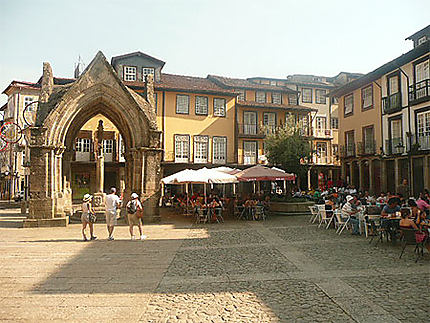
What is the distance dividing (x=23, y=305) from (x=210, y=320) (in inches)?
123

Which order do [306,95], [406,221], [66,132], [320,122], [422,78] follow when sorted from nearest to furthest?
[406,221], [66,132], [422,78], [320,122], [306,95]

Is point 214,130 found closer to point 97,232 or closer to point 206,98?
point 206,98

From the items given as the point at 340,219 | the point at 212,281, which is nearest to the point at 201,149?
the point at 340,219

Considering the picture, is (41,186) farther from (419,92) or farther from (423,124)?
(419,92)

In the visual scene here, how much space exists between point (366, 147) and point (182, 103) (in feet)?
57.2

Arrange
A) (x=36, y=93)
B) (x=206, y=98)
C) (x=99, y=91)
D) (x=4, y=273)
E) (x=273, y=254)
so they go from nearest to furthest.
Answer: (x=4, y=273)
(x=273, y=254)
(x=99, y=91)
(x=206, y=98)
(x=36, y=93)

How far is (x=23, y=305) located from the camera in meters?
5.32

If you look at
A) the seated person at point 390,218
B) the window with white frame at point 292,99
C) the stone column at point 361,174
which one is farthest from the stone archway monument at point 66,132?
the window with white frame at point 292,99

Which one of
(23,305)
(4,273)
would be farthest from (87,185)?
(23,305)

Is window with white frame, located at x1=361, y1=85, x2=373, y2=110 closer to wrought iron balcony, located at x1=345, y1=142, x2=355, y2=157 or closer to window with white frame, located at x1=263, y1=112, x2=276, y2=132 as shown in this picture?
wrought iron balcony, located at x1=345, y1=142, x2=355, y2=157

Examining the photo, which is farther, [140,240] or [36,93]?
[36,93]

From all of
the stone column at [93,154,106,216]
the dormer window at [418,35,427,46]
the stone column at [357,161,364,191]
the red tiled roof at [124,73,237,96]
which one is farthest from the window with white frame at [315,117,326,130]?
the stone column at [93,154,106,216]

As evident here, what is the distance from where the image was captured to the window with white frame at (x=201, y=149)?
3269 centimetres

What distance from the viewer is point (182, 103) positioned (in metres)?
32.2
